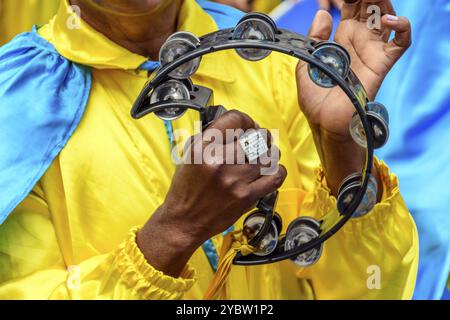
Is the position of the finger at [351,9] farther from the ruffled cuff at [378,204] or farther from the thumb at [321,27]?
the ruffled cuff at [378,204]

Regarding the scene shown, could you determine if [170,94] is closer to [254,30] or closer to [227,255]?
[254,30]

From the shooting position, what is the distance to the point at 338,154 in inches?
47.7

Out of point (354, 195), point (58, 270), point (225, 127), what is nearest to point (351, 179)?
point (354, 195)

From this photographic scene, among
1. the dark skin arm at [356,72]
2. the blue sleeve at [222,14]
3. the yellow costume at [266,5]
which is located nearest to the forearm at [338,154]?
the dark skin arm at [356,72]

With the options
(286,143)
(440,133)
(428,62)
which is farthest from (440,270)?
(286,143)

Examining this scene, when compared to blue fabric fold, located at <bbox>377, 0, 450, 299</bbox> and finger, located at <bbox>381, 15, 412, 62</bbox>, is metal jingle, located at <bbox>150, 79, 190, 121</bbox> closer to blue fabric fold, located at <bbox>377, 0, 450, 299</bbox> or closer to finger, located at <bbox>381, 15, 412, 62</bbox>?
finger, located at <bbox>381, 15, 412, 62</bbox>

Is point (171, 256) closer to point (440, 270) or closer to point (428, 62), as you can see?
point (440, 270)

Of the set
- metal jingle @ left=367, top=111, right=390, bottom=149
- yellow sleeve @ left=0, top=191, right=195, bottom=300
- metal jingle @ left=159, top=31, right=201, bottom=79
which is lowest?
yellow sleeve @ left=0, top=191, right=195, bottom=300

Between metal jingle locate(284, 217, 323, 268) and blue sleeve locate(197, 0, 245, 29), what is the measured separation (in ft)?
1.35

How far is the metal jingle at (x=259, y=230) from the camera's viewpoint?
118 cm

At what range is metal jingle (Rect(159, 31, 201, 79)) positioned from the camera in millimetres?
1071

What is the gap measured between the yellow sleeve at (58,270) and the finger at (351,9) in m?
0.43

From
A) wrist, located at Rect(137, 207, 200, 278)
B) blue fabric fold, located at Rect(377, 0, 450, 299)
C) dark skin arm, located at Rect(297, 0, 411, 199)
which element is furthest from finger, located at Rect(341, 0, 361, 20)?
blue fabric fold, located at Rect(377, 0, 450, 299)

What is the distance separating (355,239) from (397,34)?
317 millimetres
